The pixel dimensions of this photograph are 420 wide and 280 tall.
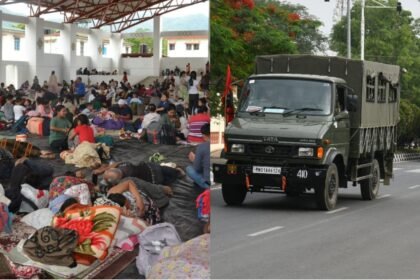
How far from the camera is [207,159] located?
10.9 feet

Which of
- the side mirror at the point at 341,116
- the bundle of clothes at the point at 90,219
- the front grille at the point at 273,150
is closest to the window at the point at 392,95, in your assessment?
the side mirror at the point at 341,116

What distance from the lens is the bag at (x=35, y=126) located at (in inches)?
134

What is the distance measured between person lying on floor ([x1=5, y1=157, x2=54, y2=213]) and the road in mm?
3233

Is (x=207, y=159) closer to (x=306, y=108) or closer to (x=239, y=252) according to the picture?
(x=239, y=252)

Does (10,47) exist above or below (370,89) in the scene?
above

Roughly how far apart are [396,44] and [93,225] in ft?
26.5

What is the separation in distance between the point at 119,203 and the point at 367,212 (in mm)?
8386

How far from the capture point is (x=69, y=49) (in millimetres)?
3379

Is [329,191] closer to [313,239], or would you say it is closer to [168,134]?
[313,239]

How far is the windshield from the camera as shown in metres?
9.58

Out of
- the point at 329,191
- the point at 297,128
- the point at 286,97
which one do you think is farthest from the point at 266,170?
the point at 329,191

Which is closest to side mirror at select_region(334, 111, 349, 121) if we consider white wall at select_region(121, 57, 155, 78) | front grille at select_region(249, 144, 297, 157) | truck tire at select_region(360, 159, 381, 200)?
front grille at select_region(249, 144, 297, 157)

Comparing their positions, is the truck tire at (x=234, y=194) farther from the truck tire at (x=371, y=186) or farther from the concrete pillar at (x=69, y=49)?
the concrete pillar at (x=69, y=49)

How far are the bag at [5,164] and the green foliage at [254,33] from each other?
1.98m
